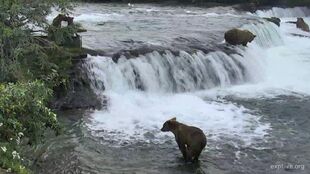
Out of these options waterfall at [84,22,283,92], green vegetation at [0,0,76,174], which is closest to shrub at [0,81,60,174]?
green vegetation at [0,0,76,174]

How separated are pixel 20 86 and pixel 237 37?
1459cm

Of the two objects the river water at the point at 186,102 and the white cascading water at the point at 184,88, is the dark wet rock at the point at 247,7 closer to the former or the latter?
the river water at the point at 186,102

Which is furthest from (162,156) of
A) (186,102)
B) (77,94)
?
(186,102)

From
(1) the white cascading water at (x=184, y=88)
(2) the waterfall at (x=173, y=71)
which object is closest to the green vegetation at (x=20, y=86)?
(1) the white cascading water at (x=184, y=88)

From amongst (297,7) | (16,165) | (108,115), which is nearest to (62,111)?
(108,115)

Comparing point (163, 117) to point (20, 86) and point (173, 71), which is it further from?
point (20, 86)

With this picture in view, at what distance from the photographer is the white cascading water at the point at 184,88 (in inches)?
478

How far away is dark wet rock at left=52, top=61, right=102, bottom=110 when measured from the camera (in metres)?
13.4

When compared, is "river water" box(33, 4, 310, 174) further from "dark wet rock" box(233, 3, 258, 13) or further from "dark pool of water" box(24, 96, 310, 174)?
"dark wet rock" box(233, 3, 258, 13)

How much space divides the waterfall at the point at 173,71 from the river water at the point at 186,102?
0.03 m

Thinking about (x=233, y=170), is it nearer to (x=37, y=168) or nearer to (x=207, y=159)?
(x=207, y=159)

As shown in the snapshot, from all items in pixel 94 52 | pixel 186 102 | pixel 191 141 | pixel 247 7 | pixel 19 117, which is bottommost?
pixel 186 102

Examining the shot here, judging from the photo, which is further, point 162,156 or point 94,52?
point 94,52

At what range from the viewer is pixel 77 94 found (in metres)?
13.9
